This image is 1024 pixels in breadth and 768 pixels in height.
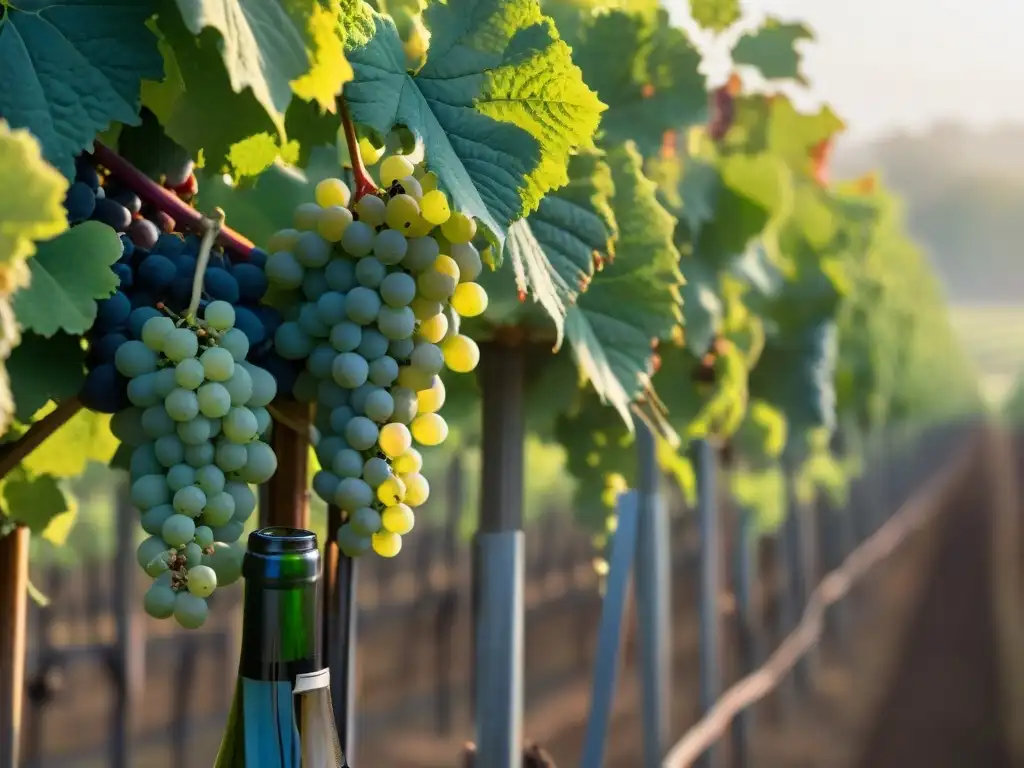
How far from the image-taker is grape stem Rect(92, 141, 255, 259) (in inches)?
32.4

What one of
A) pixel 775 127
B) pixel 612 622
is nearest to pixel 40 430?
pixel 612 622

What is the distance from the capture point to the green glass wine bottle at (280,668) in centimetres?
71

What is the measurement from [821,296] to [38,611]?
4206mm

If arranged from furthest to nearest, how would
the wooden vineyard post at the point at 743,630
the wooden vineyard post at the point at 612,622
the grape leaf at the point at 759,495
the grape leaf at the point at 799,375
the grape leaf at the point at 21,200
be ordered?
the grape leaf at the point at 759,495 → the wooden vineyard post at the point at 743,630 → the grape leaf at the point at 799,375 → the wooden vineyard post at the point at 612,622 → the grape leaf at the point at 21,200

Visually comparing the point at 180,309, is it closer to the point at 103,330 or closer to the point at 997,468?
the point at 103,330

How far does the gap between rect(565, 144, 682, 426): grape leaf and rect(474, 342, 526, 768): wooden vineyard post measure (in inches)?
11.2

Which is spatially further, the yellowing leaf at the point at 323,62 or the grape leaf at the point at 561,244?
the grape leaf at the point at 561,244

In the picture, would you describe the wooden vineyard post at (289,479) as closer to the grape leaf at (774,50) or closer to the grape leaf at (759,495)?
the grape leaf at (774,50)

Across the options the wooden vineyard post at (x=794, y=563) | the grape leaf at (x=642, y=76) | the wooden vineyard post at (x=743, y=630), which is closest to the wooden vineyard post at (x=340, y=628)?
the grape leaf at (x=642, y=76)

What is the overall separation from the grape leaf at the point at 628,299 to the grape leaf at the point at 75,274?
1.59 ft

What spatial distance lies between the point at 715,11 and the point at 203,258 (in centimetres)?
142

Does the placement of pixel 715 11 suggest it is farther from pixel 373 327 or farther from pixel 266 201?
pixel 373 327

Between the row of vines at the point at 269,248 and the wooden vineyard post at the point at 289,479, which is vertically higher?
the row of vines at the point at 269,248

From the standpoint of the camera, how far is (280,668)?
2.41ft
